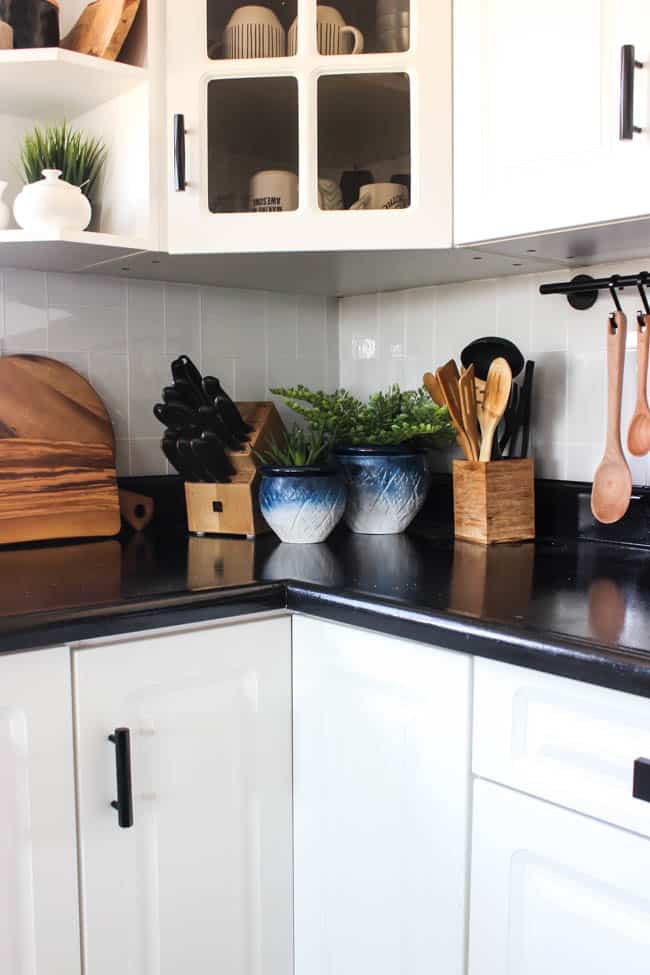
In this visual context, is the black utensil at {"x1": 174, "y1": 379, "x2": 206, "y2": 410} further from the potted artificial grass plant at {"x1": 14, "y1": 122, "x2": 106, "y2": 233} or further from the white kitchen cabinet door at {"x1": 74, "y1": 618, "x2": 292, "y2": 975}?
the white kitchen cabinet door at {"x1": 74, "y1": 618, "x2": 292, "y2": 975}

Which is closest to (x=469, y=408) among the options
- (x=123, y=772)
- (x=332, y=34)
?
(x=332, y=34)

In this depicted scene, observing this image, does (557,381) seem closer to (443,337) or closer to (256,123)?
(443,337)

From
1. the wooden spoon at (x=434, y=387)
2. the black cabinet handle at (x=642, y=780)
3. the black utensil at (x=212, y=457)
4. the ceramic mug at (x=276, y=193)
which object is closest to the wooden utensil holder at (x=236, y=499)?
the black utensil at (x=212, y=457)

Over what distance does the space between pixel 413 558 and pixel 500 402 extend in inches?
12.8

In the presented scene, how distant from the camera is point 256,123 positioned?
5.12 ft

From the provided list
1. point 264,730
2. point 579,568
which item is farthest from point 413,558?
point 264,730

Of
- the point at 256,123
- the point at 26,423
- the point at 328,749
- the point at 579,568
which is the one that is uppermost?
the point at 256,123

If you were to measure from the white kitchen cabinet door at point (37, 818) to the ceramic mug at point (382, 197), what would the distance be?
850mm

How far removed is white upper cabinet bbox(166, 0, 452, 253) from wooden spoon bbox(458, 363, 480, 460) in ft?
0.84

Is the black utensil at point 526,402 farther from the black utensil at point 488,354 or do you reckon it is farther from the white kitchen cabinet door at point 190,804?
the white kitchen cabinet door at point 190,804

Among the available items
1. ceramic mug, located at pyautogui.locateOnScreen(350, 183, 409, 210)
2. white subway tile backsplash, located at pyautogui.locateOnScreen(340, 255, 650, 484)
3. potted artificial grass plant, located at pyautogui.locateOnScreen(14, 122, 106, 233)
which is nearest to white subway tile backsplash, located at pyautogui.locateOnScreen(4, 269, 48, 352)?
potted artificial grass plant, located at pyautogui.locateOnScreen(14, 122, 106, 233)

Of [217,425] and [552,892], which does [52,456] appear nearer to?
[217,425]

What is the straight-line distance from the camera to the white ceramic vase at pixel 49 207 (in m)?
1.50

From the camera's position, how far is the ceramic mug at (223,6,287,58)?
5.09 feet
